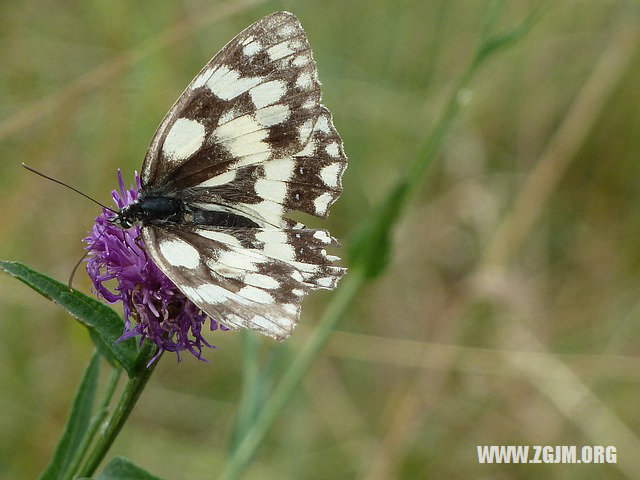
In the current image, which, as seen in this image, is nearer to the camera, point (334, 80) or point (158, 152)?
point (158, 152)

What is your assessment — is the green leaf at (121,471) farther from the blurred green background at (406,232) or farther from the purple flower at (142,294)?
the blurred green background at (406,232)

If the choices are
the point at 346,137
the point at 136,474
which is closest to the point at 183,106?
the point at 136,474

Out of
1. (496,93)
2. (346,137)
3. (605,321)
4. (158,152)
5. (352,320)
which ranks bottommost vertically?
(158,152)

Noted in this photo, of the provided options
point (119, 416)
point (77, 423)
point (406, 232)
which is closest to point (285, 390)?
point (77, 423)

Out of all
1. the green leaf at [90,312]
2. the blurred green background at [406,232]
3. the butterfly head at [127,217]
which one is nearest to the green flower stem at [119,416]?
the green leaf at [90,312]

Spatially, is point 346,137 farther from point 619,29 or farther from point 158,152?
point 158,152

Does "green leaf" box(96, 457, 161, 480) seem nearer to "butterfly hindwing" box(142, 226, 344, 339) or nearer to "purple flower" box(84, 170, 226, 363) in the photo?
"purple flower" box(84, 170, 226, 363)
